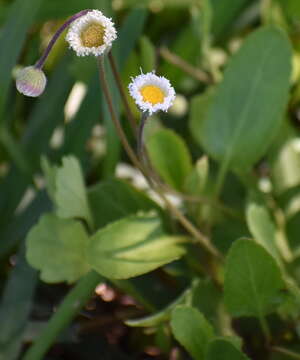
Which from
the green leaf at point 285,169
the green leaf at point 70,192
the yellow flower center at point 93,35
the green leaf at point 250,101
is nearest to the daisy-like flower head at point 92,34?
the yellow flower center at point 93,35

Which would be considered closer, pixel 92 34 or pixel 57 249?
pixel 92 34

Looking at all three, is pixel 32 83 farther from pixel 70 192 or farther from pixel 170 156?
pixel 170 156

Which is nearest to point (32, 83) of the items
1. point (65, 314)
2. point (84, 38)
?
point (84, 38)

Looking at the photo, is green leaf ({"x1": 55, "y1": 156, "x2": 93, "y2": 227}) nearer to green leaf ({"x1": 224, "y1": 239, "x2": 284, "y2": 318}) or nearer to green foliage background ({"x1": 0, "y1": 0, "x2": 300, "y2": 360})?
green foliage background ({"x1": 0, "y1": 0, "x2": 300, "y2": 360})

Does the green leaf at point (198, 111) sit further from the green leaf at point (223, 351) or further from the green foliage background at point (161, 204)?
the green leaf at point (223, 351)

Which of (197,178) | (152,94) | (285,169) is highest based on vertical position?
(152,94)

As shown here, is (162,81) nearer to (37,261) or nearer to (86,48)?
(86,48)

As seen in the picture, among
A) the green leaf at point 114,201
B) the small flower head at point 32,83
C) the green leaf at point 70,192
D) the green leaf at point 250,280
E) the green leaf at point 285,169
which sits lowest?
the green leaf at point 285,169
